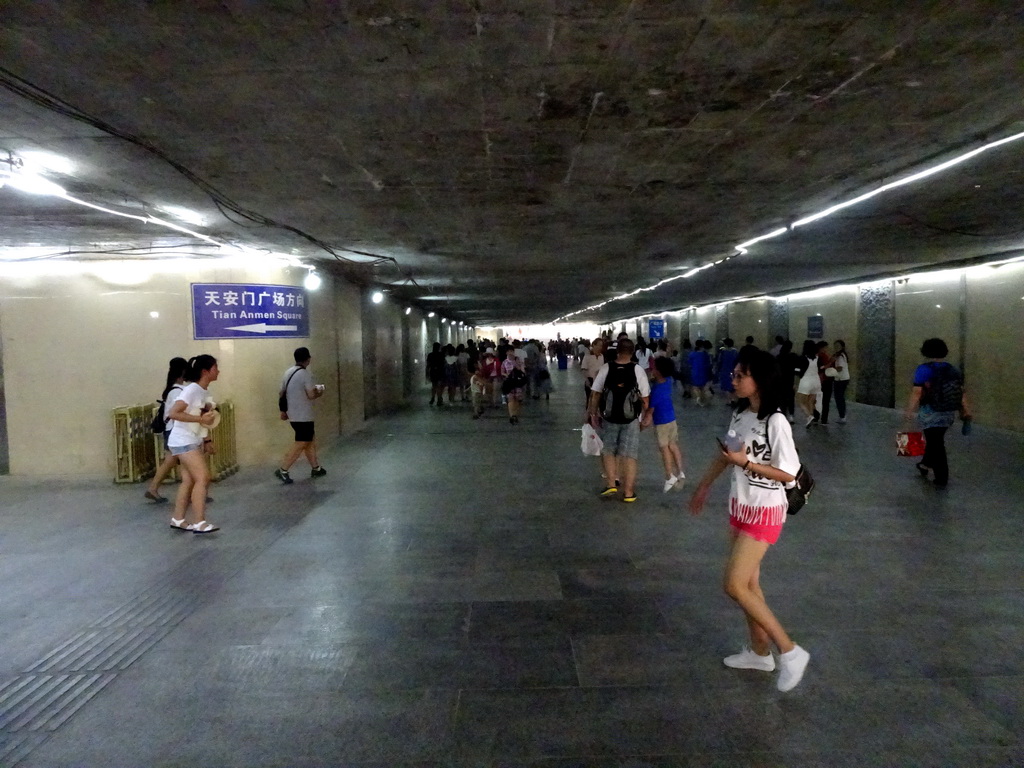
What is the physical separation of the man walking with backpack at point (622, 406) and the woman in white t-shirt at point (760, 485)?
137 inches

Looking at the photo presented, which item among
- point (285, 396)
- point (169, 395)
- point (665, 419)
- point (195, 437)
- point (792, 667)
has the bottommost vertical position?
point (792, 667)

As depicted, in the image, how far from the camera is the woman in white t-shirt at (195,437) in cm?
631

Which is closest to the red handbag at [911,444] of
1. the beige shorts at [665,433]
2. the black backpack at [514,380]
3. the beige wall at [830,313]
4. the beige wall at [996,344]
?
the beige shorts at [665,433]

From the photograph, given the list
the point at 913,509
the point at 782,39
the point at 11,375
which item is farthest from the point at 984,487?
the point at 11,375

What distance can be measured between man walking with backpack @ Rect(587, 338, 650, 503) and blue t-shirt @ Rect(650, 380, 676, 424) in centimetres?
69

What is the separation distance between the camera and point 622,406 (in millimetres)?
7145

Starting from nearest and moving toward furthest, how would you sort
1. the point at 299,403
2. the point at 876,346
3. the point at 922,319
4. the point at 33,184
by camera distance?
the point at 33,184 → the point at 299,403 → the point at 922,319 → the point at 876,346

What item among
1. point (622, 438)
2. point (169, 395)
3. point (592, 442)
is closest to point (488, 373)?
point (592, 442)

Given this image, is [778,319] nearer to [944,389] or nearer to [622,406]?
[944,389]

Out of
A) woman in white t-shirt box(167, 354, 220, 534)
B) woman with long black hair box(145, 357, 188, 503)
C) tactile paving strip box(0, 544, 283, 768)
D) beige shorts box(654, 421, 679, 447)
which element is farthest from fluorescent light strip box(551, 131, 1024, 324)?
woman with long black hair box(145, 357, 188, 503)

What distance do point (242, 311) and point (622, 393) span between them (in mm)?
5761

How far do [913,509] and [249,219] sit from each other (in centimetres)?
778

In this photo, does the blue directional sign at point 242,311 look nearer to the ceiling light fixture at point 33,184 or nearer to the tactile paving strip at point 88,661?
the ceiling light fixture at point 33,184

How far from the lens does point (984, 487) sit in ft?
25.6
